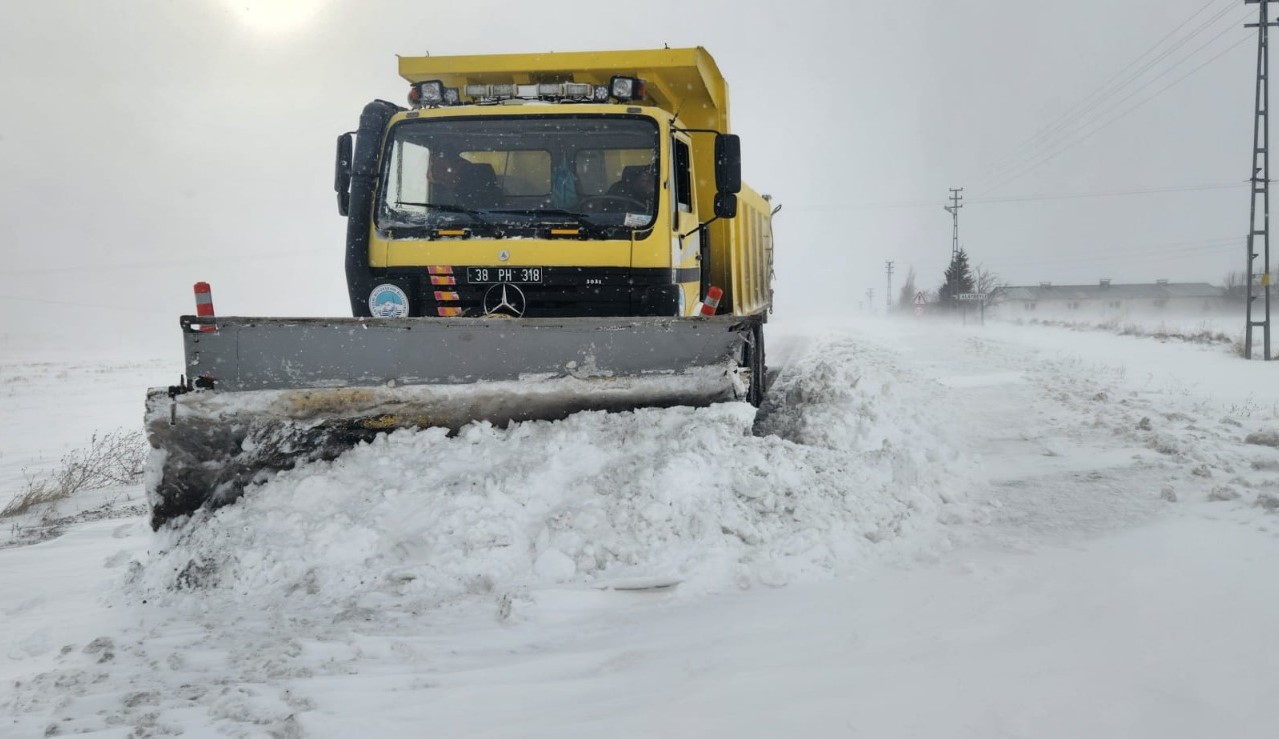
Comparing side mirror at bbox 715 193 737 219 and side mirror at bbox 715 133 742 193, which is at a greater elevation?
side mirror at bbox 715 133 742 193

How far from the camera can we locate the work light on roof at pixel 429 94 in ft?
21.2

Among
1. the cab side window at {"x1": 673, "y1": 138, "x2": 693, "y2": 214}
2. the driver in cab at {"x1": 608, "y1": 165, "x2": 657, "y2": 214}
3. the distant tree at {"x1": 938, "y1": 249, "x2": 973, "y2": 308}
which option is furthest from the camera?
the distant tree at {"x1": 938, "y1": 249, "x2": 973, "y2": 308}

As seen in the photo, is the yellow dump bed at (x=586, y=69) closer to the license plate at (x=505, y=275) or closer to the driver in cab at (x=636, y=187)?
the driver in cab at (x=636, y=187)

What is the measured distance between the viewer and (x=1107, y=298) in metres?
87.0

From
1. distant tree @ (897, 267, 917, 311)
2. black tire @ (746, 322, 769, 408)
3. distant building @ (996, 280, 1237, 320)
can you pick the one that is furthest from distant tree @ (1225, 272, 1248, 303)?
black tire @ (746, 322, 769, 408)

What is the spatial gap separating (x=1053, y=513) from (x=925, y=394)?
205 inches

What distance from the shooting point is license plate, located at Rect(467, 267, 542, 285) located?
5.48 metres

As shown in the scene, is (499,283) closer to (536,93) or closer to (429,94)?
(536,93)

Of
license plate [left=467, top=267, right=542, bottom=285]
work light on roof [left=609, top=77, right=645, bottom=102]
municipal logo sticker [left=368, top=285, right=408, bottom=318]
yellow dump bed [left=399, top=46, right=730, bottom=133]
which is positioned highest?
yellow dump bed [left=399, top=46, right=730, bottom=133]

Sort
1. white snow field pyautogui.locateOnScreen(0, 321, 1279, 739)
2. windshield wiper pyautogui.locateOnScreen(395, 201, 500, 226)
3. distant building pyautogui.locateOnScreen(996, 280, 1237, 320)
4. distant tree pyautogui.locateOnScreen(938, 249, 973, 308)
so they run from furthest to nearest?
distant building pyautogui.locateOnScreen(996, 280, 1237, 320)
distant tree pyautogui.locateOnScreen(938, 249, 973, 308)
windshield wiper pyautogui.locateOnScreen(395, 201, 500, 226)
white snow field pyautogui.locateOnScreen(0, 321, 1279, 739)

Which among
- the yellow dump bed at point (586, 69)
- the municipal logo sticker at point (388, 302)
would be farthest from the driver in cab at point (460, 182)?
the yellow dump bed at point (586, 69)

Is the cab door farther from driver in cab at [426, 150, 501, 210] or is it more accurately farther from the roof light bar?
driver in cab at [426, 150, 501, 210]

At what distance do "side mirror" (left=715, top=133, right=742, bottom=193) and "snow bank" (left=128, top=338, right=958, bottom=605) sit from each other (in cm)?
Result: 223

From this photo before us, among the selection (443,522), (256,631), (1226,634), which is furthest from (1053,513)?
(256,631)
